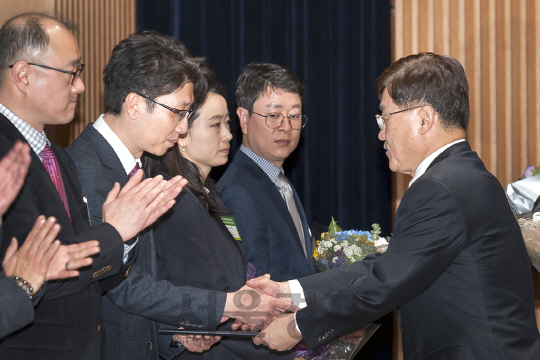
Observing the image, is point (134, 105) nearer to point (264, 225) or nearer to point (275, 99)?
point (264, 225)

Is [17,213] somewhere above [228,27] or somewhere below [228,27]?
below

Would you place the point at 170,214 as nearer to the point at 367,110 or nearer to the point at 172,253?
the point at 172,253

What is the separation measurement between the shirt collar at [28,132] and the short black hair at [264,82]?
1.84m

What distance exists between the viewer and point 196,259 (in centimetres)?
227

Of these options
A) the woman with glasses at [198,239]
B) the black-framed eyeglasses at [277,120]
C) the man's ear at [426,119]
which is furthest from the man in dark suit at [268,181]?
the man's ear at [426,119]

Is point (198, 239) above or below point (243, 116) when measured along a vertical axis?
below

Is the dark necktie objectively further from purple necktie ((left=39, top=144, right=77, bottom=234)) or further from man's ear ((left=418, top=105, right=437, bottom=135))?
purple necktie ((left=39, top=144, right=77, bottom=234))

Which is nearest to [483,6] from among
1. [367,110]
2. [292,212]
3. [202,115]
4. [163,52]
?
[367,110]

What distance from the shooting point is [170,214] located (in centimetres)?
233

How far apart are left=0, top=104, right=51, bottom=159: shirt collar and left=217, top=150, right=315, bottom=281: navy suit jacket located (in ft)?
4.20

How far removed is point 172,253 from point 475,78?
3124mm

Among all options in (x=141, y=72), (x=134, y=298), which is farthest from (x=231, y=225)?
(x=141, y=72)

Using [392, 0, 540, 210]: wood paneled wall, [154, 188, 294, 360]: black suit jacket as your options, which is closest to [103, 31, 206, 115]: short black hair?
[154, 188, 294, 360]: black suit jacket

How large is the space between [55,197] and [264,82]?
2042 mm
